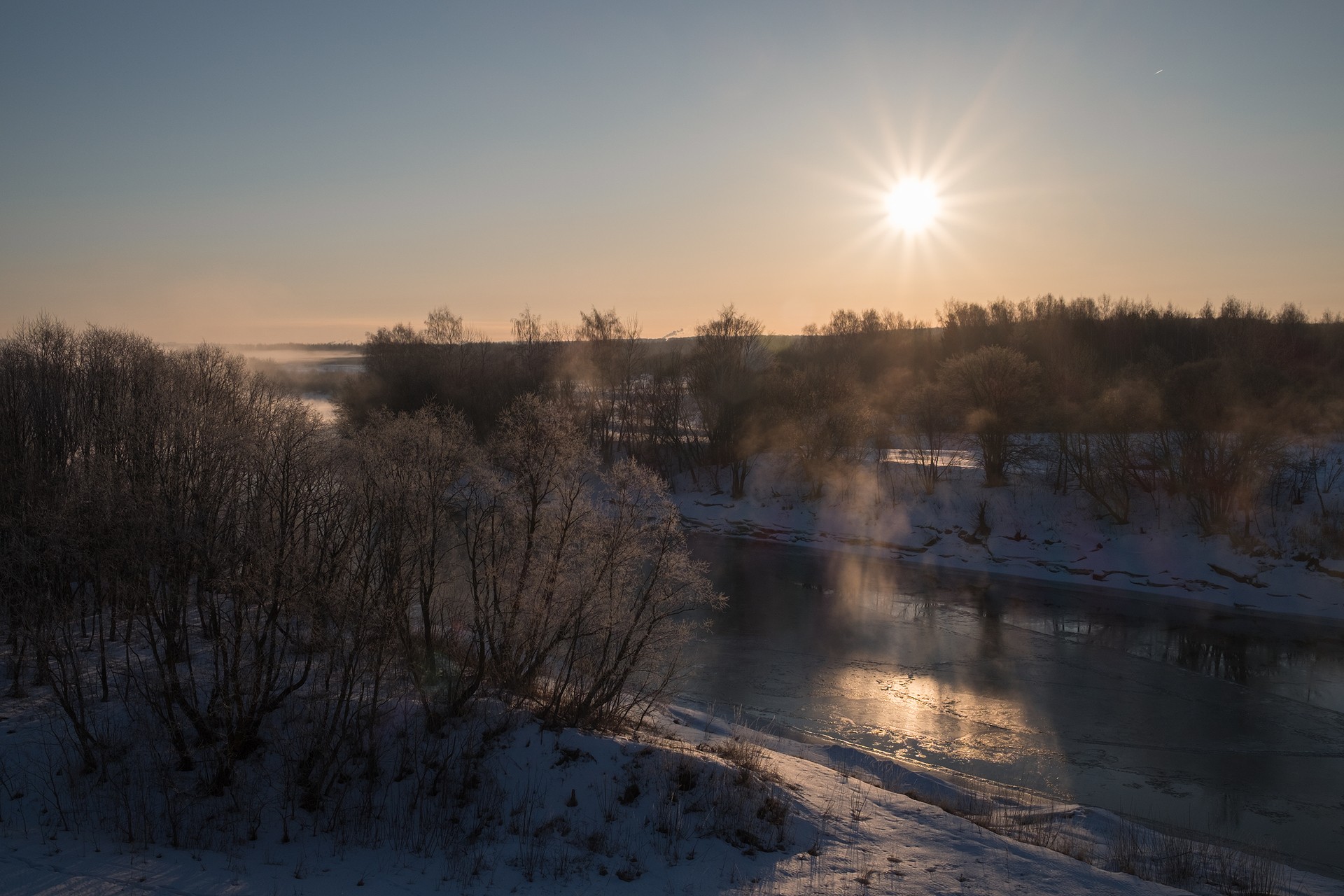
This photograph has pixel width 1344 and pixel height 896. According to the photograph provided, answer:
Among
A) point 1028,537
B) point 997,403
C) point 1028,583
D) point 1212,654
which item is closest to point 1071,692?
point 1212,654

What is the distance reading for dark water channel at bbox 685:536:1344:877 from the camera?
12852mm

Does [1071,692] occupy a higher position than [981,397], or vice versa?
[981,397]

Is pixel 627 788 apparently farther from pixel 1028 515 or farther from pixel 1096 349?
pixel 1096 349

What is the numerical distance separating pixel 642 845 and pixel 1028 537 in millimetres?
24757

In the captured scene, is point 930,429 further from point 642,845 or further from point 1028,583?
point 642,845

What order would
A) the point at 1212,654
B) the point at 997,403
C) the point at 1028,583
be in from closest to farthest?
the point at 1212,654, the point at 1028,583, the point at 997,403

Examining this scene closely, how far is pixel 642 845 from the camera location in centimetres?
969

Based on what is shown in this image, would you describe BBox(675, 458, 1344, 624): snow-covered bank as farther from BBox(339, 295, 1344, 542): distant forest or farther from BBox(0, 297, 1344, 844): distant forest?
BBox(0, 297, 1344, 844): distant forest

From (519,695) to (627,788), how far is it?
2.83 meters

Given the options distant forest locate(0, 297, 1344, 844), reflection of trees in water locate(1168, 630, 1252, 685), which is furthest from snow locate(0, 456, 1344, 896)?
reflection of trees in water locate(1168, 630, 1252, 685)

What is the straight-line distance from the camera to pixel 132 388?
17344mm

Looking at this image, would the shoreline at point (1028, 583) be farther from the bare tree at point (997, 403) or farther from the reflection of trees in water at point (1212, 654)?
the bare tree at point (997, 403)

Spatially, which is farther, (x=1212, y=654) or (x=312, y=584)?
(x=1212, y=654)

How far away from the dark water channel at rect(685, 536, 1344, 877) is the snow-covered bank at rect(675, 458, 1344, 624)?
2.28 meters
